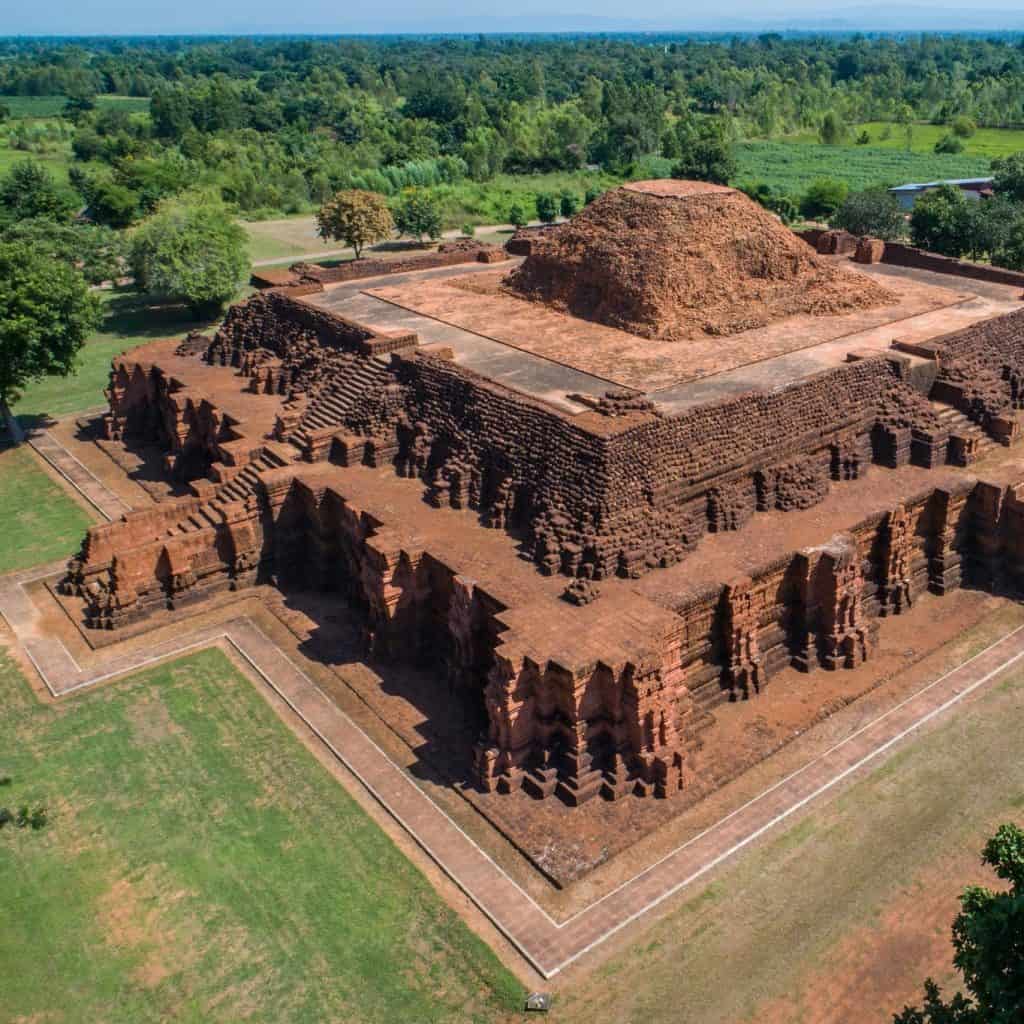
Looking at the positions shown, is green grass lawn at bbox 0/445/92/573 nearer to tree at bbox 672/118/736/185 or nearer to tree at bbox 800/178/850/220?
tree at bbox 672/118/736/185

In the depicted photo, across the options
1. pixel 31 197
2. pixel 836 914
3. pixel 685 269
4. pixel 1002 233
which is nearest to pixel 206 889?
pixel 836 914

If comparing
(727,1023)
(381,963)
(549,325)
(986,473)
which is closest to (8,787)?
(381,963)

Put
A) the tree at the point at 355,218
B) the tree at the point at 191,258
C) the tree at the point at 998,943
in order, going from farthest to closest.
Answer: the tree at the point at 355,218
the tree at the point at 191,258
the tree at the point at 998,943

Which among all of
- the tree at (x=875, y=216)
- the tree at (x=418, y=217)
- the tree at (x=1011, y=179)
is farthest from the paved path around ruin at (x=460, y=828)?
the tree at (x=1011, y=179)

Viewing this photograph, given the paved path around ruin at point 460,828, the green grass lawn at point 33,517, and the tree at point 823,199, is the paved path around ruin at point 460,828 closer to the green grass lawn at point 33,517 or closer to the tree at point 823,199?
the green grass lawn at point 33,517

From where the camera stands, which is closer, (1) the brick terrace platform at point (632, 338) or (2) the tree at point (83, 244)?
(1) the brick terrace platform at point (632, 338)

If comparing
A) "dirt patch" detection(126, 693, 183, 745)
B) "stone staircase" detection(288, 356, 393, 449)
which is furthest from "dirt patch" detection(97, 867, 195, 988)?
"stone staircase" detection(288, 356, 393, 449)
